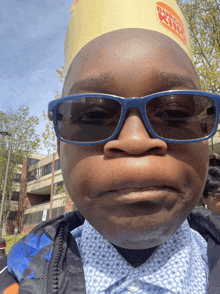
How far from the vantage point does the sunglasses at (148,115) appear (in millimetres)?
892

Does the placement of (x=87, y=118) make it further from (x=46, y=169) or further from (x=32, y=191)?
(x=32, y=191)

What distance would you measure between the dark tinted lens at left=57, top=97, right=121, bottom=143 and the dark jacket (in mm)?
523

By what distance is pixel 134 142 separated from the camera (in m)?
0.84

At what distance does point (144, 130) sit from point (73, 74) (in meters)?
0.46

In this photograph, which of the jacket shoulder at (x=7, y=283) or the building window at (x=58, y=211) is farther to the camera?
the building window at (x=58, y=211)

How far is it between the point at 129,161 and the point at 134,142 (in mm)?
68

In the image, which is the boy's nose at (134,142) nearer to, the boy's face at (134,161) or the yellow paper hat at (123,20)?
the boy's face at (134,161)

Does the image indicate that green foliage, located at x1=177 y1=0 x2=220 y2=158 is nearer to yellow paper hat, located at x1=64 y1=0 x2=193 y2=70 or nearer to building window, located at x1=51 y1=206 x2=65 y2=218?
yellow paper hat, located at x1=64 y1=0 x2=193 y2=70

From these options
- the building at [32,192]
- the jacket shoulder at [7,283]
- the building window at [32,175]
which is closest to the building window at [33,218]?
the building at [32,192]

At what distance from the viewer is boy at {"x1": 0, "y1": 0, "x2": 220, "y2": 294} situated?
853 millimetres

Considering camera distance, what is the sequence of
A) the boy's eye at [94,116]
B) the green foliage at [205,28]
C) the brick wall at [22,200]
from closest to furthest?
the boy's eye at [94,116] → the green foliage at [205,28] → the brick wall at [22,200]

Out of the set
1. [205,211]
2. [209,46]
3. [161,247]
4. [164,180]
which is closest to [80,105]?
[164,180]

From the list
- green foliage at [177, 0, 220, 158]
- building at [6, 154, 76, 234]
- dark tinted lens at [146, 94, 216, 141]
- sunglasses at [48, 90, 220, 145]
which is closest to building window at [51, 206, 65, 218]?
building at [6, 154, 76, 234]

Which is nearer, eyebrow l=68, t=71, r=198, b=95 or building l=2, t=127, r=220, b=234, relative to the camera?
eyebrow l=68, t=71, r=198, b=95
